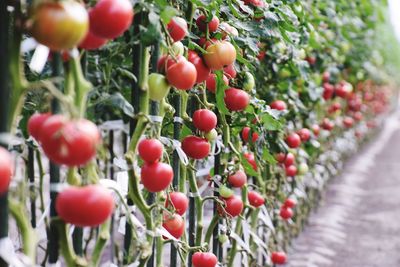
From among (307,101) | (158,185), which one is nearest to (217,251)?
(158,185)

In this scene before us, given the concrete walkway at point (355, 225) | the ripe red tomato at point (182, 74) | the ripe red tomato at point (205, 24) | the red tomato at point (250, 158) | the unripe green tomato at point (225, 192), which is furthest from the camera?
the concrete walkway at point (355, 225)

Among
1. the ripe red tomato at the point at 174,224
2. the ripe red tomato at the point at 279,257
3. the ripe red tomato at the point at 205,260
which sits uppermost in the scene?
the ripe red tomato at the point at 174,224

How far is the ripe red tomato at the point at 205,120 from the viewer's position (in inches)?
51.4

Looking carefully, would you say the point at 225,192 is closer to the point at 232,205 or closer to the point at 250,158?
the point at 232,205

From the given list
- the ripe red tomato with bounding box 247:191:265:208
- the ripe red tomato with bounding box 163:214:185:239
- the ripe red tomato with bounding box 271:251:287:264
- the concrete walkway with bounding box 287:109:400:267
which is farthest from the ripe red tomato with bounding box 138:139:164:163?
the concrete walkway with bounding box 287:109:400:267

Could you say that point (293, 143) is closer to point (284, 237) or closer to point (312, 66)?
point (312, 66)

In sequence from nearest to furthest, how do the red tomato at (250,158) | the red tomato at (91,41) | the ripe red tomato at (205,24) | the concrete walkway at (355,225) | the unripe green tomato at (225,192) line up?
the red tomato at (91,41) → the ripe red tomato at (205,24) → the unripe green tomato at (225,192) → the red tomato at (250,158) → the concrete walkway at (355,225)

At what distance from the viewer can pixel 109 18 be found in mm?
748

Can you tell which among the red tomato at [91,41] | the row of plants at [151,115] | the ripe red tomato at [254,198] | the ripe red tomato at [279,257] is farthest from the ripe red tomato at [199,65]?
the ripe red tomato at [279,257]

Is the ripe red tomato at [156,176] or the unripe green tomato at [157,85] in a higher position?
the unripe green tomato at [157,85]

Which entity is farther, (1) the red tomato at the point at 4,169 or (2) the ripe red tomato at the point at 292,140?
(2) the ripe red tomato at the point at 292,140

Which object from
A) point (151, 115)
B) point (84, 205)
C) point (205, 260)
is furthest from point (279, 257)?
point (84, 205)

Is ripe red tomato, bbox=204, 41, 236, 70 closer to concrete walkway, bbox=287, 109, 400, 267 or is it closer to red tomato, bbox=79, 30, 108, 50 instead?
red tomato, bbox=79, 30, 108, 50

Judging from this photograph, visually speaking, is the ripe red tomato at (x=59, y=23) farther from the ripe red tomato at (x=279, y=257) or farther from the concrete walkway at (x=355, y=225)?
the concrete walkway at (x=355, y=225)
